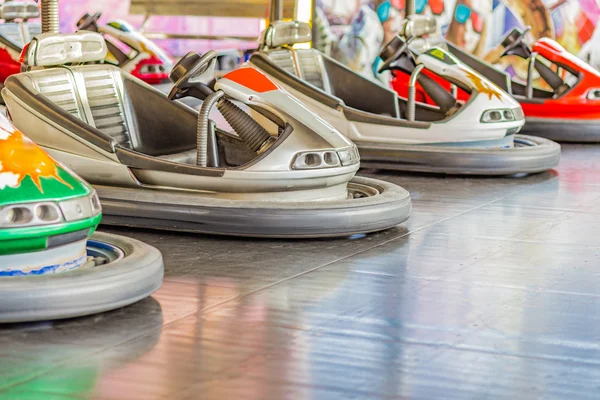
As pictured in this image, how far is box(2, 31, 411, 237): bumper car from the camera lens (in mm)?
3434

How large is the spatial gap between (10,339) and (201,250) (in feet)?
3.41

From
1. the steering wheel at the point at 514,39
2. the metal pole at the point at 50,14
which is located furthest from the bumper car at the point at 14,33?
the steering wheel at the point at 514,39

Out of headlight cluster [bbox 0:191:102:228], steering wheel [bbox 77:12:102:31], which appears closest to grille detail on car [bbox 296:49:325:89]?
steering wheel [bbox 77:12:102:31]

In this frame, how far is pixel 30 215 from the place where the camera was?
244 cm

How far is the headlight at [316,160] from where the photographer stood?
11.9 feet

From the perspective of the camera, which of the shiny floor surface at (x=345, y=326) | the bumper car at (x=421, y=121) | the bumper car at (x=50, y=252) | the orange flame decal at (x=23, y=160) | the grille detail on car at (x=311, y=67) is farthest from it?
the grille detail on car at (x=311, y=67)

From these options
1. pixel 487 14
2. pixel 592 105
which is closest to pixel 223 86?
pixel 592 105

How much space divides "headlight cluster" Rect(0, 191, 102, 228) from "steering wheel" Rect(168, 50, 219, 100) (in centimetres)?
119

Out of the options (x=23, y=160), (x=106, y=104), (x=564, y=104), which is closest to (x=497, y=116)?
(x=564, y=104)

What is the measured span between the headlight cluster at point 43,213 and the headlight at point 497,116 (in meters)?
2.96

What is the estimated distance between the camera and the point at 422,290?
2.86 metres

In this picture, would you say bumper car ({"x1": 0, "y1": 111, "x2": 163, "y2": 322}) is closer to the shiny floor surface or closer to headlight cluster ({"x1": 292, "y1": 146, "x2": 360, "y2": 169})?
the shiny floor surface

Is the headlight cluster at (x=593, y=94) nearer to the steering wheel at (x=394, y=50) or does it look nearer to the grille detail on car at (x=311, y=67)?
the steering wheel at (x=394, y=50)

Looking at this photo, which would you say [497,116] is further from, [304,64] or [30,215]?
[30,215]
